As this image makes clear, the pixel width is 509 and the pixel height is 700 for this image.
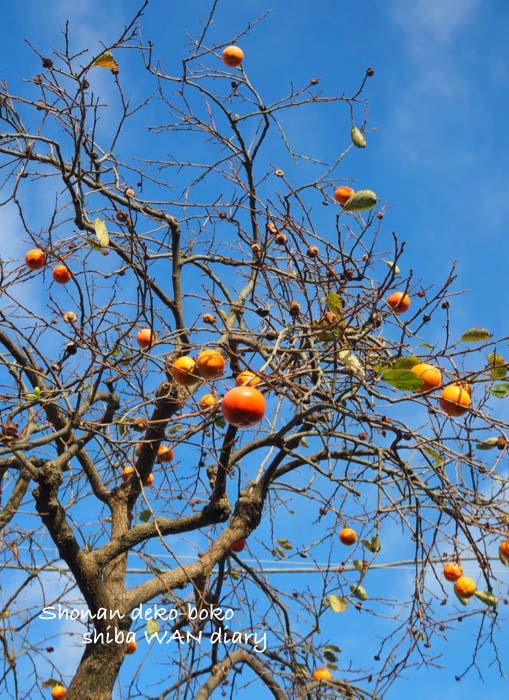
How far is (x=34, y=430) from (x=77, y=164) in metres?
1.22

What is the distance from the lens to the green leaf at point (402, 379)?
1.91 m

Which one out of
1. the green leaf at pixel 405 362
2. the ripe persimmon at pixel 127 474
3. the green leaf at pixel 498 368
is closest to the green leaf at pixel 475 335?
the green leaf at pixel 498 368

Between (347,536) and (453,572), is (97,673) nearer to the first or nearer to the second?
(347,536)

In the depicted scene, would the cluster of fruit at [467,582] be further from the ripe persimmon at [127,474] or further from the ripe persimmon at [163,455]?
the ripe persimmon at [127,474]

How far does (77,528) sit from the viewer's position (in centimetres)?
334

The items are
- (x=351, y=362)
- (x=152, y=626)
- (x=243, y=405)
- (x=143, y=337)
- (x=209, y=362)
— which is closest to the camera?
(x=243, y=405)

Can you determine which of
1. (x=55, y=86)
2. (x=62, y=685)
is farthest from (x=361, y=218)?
(x=62, y=685)

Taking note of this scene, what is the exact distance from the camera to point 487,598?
2477 mm

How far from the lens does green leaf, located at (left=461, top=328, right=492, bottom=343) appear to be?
87.3 inches

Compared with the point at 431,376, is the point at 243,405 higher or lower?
lower

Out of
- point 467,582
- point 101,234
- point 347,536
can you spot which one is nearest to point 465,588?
point 467,582

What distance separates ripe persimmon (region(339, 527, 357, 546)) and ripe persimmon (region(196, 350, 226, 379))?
1.35 metres

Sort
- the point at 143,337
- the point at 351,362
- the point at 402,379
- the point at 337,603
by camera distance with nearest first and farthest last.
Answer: the point at 402,379
the point at 351,362
the point at 337,603
the point at 143,337

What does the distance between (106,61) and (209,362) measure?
148 cm
